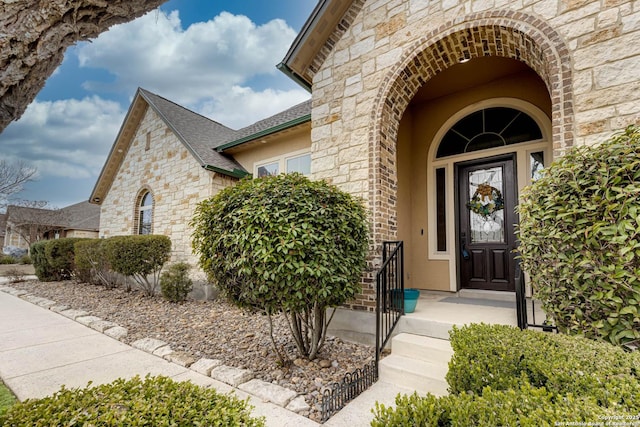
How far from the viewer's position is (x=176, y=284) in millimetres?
7105

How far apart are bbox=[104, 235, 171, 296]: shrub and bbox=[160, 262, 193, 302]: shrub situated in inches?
42.5

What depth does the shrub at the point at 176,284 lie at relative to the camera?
710 cm

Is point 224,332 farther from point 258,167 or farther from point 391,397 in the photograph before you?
point 258,167

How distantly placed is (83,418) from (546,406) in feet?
6.44

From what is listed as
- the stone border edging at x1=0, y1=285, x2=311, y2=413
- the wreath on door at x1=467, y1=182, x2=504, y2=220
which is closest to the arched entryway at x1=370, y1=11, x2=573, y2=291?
the wreath on door at x1=467, y1=182, x2=504, y2=220

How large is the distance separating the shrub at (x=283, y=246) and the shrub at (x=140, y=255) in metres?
5.28

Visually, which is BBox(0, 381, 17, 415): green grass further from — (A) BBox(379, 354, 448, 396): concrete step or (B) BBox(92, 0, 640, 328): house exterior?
(B) BBox(92, 0, 640, 328): house exterior

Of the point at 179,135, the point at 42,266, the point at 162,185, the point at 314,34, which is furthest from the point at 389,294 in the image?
the point at 42,266

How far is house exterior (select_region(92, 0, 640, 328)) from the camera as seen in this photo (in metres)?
3.05

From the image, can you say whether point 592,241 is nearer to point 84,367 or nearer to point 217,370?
point 217,370

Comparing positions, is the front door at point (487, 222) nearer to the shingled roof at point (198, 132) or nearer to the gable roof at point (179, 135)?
the gable roof at point (179, 135)

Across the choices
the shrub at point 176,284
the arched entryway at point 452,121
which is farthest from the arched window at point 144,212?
the arched entryway at point 452,121

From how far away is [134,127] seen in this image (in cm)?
1137

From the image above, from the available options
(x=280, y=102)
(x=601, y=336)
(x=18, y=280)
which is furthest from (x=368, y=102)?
(x=280, y=102)
